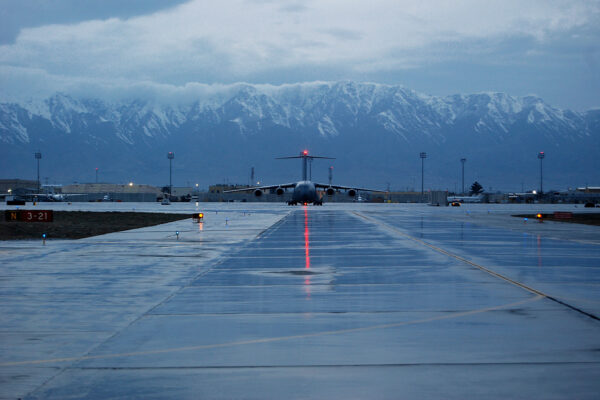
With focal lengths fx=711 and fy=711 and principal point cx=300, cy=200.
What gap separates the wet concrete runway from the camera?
7746 mm

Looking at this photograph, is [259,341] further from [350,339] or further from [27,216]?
[27,216]

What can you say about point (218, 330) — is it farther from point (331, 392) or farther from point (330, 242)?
point (330, 242)

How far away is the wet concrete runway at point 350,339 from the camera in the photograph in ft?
25.4

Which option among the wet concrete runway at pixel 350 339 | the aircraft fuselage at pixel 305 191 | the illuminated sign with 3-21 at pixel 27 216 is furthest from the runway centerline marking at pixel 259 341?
the aircraft fuselage at pixel 305 191

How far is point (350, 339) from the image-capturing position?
1006cm

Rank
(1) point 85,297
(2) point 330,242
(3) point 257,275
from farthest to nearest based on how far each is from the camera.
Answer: (2) point 330,242
(3) point 257,275
(1) point 85,297

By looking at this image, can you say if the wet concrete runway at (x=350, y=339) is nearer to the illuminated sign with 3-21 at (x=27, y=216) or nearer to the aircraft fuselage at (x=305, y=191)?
the illuminated sign with 3-21 at (x=27, y=216)

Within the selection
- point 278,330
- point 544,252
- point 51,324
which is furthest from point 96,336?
point 544,252

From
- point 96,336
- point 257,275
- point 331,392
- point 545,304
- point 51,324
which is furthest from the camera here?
point 257,275

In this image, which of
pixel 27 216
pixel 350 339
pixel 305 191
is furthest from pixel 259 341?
pixel 305 191

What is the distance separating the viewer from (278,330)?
423 inches

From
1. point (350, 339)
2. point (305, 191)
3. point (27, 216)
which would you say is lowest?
point (350, 339)

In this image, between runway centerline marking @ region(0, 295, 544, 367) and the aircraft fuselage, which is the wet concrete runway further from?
the aircraft fuselage

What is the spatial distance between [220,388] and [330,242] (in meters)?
22.3
